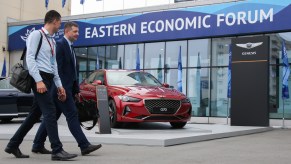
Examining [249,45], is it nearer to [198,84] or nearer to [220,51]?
[220,51]

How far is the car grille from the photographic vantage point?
9125 mm

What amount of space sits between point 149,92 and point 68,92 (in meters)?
3.65

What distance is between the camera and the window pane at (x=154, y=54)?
21.1 m

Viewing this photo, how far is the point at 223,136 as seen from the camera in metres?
9.28

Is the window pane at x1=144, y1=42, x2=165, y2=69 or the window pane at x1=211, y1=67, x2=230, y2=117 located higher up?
the window pane at x1=144, y1=42, x2=165, y2=69

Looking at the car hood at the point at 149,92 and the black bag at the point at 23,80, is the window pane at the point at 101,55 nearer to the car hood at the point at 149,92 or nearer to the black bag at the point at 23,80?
the car hood at the point at 149,92

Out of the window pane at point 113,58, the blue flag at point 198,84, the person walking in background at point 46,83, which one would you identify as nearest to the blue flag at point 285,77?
the blue flag at point 198,84

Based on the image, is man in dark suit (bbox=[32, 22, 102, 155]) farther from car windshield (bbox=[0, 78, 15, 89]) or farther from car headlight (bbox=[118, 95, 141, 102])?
car windshield (bbox=[0, 78, 15, 89])

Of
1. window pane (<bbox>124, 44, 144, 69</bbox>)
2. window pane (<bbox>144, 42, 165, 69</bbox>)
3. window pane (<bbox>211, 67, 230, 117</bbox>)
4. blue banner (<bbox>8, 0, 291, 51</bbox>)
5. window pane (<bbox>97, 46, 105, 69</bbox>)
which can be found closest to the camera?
blue banner (<bbox>8, 0, 291, 51</bbox>)

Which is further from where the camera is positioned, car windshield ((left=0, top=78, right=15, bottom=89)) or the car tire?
car windshield ((left=0, top=78, right=15, bottom=89))

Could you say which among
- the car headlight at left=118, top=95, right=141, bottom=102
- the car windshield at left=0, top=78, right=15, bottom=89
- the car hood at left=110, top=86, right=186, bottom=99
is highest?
the car windshield at left=0, top=78, right=15, bottom=89

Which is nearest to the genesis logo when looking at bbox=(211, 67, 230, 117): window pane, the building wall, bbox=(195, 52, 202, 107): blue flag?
bbox=(211, 67, 230, 117): window pane

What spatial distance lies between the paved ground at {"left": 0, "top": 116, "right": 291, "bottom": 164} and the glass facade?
1087 centimetres

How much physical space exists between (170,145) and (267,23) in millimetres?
11862
